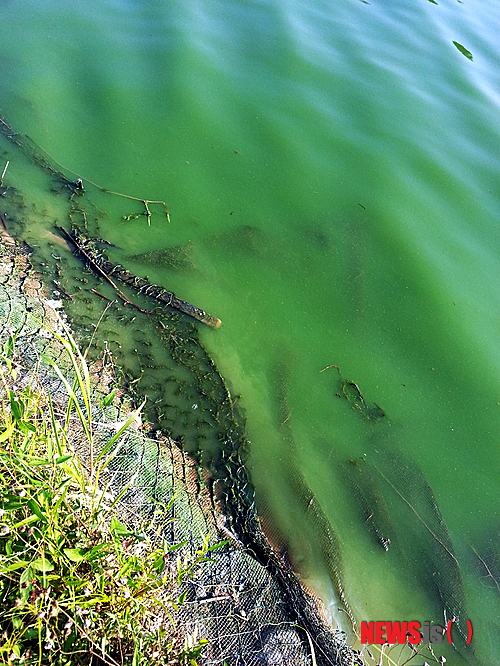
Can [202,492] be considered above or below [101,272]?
above

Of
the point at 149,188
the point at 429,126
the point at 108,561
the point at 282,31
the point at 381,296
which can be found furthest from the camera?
the point at 282,31

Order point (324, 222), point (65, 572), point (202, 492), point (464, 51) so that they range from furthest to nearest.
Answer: point (464, 51), point (324, 222), point (202, 492), point (65, 572)

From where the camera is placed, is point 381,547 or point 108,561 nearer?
point 108,561

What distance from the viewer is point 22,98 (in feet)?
10.3

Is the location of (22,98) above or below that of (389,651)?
below

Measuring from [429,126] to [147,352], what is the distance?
116 inches

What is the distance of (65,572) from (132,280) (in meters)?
1.65

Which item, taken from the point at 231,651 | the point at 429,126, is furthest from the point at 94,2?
the point at 231,651

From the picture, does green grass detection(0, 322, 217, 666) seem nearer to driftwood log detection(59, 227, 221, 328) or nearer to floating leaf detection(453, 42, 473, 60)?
driftwood log detection(59, 227, 221, 328)

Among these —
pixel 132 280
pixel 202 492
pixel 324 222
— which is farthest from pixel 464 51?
pixel 202 492

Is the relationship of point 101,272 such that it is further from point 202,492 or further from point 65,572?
point 65,572

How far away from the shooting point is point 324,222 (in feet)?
9.54

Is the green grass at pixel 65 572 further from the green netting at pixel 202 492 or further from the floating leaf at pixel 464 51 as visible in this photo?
the floating leaf at pixel 464 51

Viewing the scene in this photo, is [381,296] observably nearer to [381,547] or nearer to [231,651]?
[381,547]
